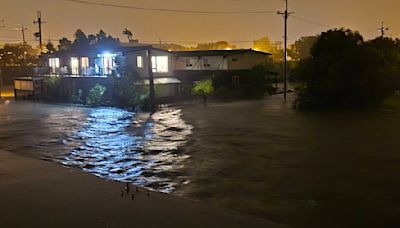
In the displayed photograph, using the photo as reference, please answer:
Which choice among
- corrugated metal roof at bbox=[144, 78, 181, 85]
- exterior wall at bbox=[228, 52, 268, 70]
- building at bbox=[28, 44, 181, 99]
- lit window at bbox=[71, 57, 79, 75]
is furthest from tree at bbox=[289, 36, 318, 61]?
lit window at bbox=[71, 57, 79, 75]

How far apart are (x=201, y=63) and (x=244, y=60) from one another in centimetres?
463

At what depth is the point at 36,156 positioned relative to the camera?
1357 centimetres

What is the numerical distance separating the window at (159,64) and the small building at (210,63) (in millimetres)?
5145

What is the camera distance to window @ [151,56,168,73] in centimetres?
3672

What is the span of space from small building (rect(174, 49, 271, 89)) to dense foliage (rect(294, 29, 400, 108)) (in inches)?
557

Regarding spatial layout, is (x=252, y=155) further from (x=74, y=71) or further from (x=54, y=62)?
(x=54, y=62)

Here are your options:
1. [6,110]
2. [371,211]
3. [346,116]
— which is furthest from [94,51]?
[371,211]

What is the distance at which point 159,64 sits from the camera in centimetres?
3712

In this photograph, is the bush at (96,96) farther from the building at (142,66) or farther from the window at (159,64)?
the window at (159,64)

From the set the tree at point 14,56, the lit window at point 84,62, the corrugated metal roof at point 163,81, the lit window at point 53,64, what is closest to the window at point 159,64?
the corrugated metal roof at point 163,81

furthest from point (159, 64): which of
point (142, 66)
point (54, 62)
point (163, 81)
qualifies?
point (54, 62)

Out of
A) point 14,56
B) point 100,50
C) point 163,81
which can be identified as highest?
point 14,56

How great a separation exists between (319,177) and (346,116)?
14.1 meters

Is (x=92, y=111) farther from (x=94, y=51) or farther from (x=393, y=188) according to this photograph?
(x=393, y=188)
